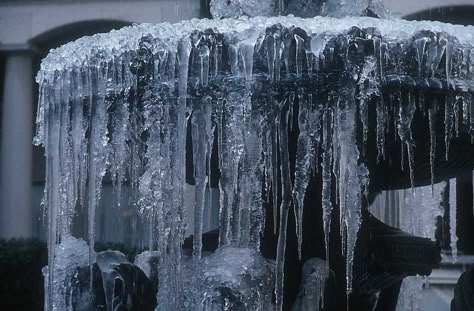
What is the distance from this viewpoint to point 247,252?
12.4 ft

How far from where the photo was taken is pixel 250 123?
3.63 m

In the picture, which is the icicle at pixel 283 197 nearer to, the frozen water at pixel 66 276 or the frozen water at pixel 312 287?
the frozen water at pixel 312 287

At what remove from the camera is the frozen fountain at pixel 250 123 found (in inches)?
139

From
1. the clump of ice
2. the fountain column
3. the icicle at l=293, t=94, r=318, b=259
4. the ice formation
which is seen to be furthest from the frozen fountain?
the fountain column

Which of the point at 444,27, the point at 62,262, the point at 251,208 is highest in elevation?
the point at 444,27

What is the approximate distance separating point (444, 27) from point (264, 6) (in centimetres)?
Result: 132

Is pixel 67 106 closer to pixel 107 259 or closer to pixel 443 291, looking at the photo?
pixel 107 259

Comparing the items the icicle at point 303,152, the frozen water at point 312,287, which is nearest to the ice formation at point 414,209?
the frozen water at point 312,287

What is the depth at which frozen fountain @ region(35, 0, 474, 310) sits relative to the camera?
3.53 metres

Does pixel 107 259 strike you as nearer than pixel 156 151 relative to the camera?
No

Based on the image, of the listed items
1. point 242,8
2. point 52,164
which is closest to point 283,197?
point 52,164

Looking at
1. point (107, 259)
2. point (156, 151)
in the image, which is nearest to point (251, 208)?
point (156, 151)

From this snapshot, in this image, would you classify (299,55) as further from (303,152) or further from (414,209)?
(414,209)

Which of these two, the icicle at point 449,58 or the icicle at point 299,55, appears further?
the icicle at point 449,58
